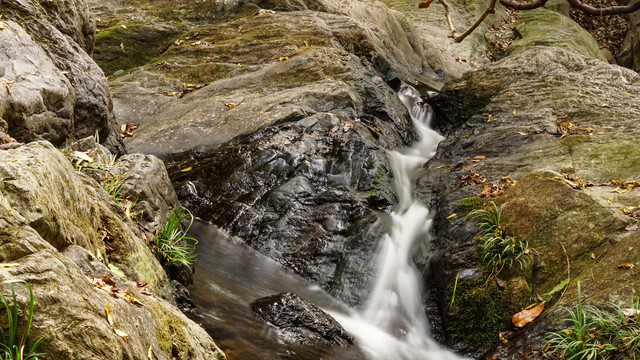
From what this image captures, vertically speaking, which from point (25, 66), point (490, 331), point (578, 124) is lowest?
point (490, 331)

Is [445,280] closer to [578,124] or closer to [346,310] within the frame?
[346,310]

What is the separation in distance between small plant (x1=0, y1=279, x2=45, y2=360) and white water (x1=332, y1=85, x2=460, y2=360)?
11.9 ft

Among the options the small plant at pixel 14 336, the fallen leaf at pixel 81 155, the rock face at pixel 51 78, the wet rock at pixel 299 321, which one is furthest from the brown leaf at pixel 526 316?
the rock face at pixel 51 78

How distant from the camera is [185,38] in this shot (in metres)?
11.7

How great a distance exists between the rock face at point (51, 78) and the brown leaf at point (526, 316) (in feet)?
17.3

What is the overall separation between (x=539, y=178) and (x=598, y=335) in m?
2.20

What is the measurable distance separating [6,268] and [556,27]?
2079 centimetres

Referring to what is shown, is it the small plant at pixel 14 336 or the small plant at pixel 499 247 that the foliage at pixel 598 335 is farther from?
the small plant at pixel 14 336

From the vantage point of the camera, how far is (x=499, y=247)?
210 inches

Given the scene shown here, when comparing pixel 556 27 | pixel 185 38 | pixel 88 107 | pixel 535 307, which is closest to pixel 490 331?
pixel 535 307

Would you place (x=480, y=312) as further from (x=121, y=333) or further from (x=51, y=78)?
(x=51, y=78)

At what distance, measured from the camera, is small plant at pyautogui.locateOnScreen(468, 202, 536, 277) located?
521 centimetres

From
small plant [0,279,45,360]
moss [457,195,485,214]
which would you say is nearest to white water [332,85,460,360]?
moss [457,195,485,214]

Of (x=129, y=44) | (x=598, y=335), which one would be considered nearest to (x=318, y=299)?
(x=598, y=335)
